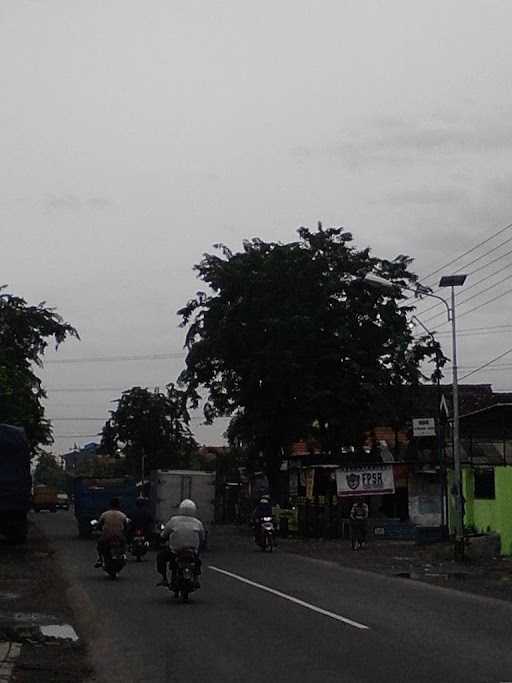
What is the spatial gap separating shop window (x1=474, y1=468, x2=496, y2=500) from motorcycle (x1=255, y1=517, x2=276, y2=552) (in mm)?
6403

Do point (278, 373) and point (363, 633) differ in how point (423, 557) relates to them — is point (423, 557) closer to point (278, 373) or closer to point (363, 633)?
point (278, 373)

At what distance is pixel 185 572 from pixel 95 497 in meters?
25.4

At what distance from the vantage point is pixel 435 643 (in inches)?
559

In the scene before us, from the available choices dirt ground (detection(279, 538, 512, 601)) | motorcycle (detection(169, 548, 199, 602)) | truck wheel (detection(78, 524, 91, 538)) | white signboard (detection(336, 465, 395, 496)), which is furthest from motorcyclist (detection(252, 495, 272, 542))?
motorcycle (detection(169, 548, 199, 602))

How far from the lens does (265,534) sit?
120 ft

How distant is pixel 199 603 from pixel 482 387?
6288 centimetres

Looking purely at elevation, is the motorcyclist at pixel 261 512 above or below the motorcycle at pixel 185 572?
above

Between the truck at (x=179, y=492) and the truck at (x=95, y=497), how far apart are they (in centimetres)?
225

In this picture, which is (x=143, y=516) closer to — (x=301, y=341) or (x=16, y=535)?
(x=16, y=535)

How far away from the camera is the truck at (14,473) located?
3488 centimetres

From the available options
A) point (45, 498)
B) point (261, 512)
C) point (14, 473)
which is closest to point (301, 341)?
point (261, 512)

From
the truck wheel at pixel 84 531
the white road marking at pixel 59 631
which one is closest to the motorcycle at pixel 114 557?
the white road marking at pixel 59 631

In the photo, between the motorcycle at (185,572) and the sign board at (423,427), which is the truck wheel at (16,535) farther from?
the motorcycle at (185,572)

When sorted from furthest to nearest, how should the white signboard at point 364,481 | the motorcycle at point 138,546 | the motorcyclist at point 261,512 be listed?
the white signboard at point 364,481, the motorcyclist at point 261,512, the motorcycle at point 138,546
